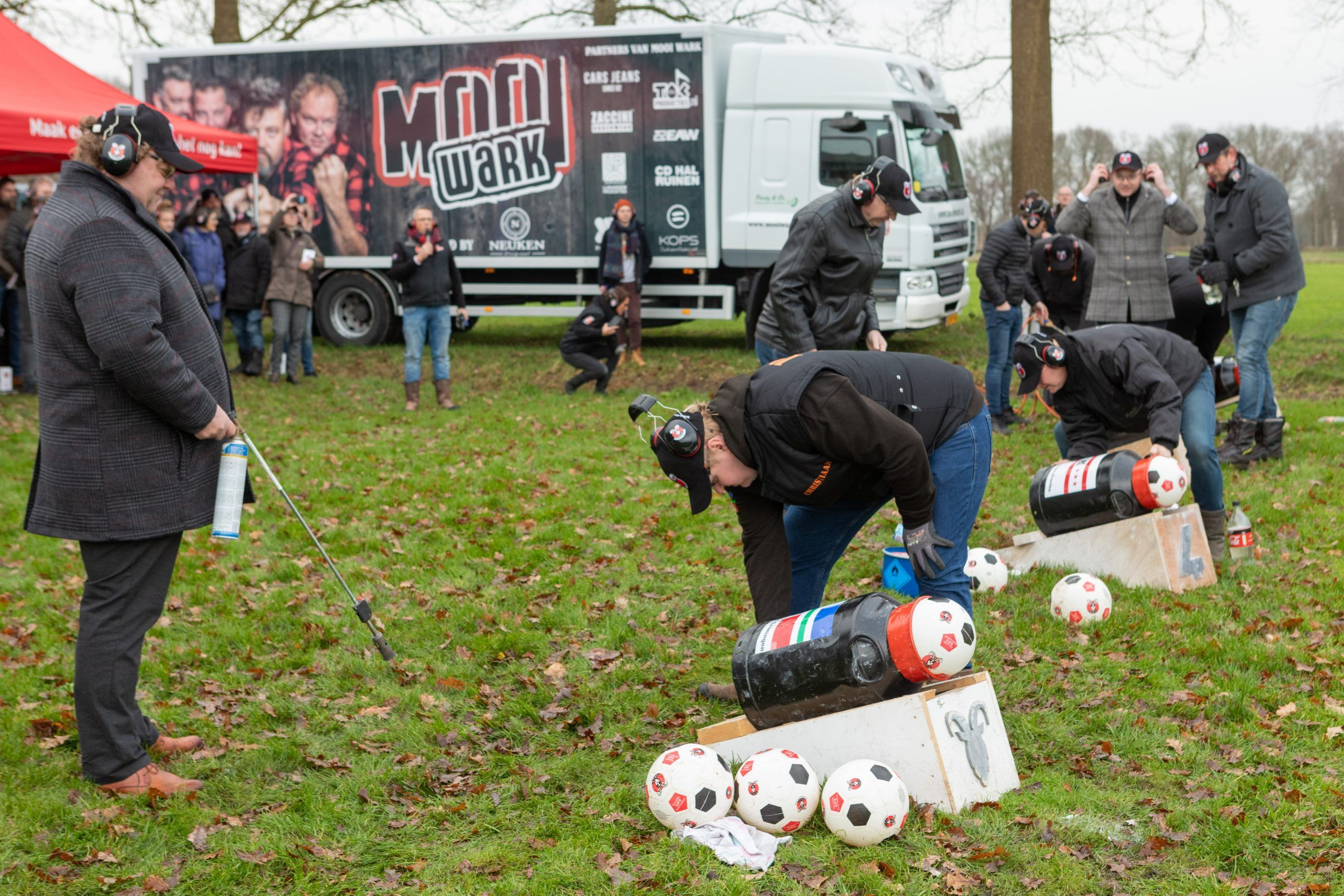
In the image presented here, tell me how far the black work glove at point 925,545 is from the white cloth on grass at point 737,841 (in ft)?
3.44

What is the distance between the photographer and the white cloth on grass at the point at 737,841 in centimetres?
366

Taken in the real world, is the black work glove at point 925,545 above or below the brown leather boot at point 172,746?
above

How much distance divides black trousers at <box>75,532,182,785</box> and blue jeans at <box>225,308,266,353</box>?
10.4 m

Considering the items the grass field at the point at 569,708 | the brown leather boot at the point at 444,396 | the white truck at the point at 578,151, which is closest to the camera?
the grass field at the point at 569,708

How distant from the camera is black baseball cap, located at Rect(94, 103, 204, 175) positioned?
3.85 meters

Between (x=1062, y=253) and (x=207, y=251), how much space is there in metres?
9.63

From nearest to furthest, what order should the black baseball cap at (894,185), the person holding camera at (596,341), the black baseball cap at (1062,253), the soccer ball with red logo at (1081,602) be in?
the soccer ball with red logo at (1081,602), the black baseball cap at (894,185), the black baseball cap at (1062,253), the person holding camera at (596,341)

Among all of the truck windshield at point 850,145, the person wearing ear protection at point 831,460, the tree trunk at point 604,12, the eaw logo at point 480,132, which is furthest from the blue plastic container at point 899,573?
the tree trunk at point 604,12

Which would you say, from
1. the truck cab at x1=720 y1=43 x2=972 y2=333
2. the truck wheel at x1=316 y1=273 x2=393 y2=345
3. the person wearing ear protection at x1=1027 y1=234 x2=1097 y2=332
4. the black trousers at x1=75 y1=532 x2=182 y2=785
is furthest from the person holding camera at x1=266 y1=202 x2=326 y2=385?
the black trousers at x1=75 y1=532 x2=182 y2=785

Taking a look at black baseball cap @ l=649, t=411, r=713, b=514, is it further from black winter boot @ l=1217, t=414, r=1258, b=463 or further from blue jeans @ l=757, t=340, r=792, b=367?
black winter boot @ l=1217, t=414, r=1258, b=463

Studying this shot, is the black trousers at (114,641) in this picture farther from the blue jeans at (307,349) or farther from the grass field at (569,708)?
the blue jeans at (307,349)

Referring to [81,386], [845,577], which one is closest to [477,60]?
[845,577]

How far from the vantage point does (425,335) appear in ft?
39.4

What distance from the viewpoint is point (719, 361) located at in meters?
14.8
